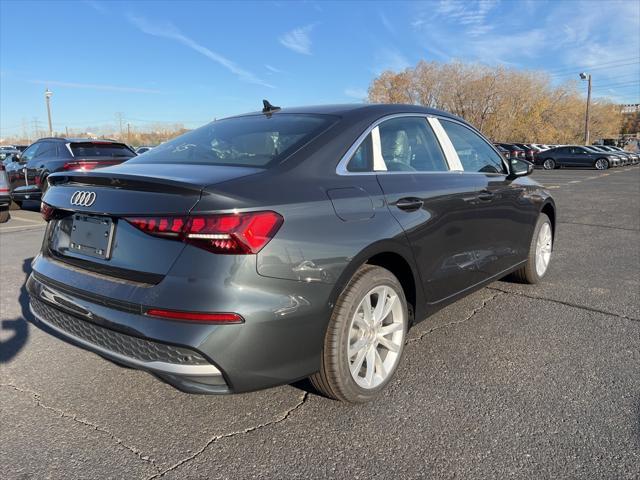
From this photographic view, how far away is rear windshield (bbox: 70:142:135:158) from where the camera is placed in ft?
31.5

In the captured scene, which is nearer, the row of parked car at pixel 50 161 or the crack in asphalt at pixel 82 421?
the crack in asphalt at pixel 82 421

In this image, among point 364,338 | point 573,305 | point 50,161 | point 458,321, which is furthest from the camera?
point 50,161

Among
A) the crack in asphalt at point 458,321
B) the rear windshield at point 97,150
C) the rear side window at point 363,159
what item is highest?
the rear windshield at point 97,150

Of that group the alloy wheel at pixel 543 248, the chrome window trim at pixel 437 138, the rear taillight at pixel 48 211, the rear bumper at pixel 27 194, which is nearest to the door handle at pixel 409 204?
the chrome window trim at pixel 437 138

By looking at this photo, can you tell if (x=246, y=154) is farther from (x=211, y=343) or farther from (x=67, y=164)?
(x=67, y=164)

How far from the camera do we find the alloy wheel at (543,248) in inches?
190

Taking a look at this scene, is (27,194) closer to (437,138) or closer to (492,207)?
(437,138)

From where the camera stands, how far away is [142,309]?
83.2 inches

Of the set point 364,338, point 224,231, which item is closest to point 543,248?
point 364,338

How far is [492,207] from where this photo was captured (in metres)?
3.80

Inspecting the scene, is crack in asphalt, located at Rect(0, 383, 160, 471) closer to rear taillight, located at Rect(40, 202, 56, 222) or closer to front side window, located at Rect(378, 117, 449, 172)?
rear taillight, located at Rect(40, 202, 56, 222)

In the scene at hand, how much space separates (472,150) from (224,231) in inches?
102

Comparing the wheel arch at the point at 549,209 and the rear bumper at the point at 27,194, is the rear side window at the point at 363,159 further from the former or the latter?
the rear bumper at the point at 27,194

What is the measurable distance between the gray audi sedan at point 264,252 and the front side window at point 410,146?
13 mm
